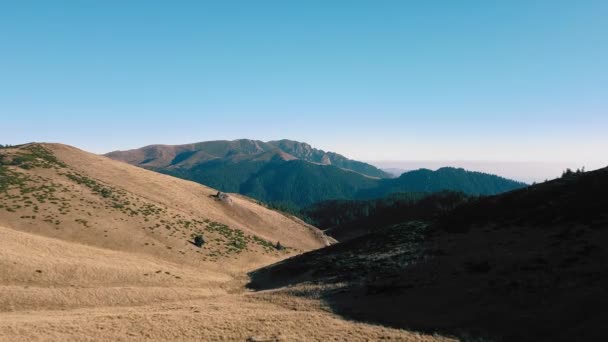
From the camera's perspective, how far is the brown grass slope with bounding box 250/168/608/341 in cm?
2608

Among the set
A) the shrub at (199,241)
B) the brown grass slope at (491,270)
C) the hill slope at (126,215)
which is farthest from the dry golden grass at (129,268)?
the brown grass slope at (491,270)

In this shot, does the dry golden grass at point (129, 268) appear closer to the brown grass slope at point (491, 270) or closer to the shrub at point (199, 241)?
the shrub at point (199, 241)

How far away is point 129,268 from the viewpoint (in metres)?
47.0

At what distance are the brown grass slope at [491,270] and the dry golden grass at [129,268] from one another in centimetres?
475

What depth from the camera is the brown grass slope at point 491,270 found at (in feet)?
85.6

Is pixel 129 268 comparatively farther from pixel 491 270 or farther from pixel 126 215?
pixel 491 270

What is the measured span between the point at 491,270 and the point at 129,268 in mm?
43464

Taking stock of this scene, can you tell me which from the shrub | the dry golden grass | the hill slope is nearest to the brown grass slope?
the dry golden grass

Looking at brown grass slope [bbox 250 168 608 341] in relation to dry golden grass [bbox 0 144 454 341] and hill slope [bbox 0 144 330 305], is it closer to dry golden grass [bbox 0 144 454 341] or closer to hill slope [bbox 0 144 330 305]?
dry golden grass [bbox 0 144 454 341]

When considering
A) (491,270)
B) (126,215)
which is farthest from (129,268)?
(491,270)

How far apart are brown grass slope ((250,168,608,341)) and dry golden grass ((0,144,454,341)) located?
4746 millimetres

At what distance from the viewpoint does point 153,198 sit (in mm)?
86938

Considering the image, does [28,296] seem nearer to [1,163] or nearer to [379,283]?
[379,283]

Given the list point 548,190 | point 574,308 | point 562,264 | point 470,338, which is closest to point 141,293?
point 470,338
